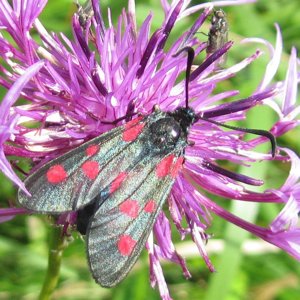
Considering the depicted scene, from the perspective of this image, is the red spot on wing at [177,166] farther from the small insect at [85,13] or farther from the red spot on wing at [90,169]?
the small insect at [85,13]

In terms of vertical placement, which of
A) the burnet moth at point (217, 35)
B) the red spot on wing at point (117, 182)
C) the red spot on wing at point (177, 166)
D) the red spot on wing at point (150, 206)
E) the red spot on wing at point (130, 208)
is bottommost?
the red spot on wing at point (150, 206)

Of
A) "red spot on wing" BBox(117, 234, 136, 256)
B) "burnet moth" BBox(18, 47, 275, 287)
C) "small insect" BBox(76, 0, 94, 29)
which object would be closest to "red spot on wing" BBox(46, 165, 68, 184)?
"burnet moth" BBox(18, 47, 275, 287)

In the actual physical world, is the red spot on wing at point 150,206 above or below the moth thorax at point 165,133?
below

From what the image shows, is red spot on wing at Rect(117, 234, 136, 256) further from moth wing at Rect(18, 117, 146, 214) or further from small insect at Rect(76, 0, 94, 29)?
small insect at Rect(76, 0, 94, 29)

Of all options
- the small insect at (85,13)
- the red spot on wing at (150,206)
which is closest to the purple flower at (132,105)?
the small insect at (85,13)

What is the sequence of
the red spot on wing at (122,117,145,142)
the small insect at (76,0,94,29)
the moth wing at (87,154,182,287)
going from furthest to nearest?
1. the small insect at (76,0,94,29)
2. the red spot on wing at (122,117,145,142)
3. the moth wing at (87,154,182,287)

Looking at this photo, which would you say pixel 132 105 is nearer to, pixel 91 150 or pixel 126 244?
pixel 91 150

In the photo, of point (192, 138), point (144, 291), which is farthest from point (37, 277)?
point (192, 138)
